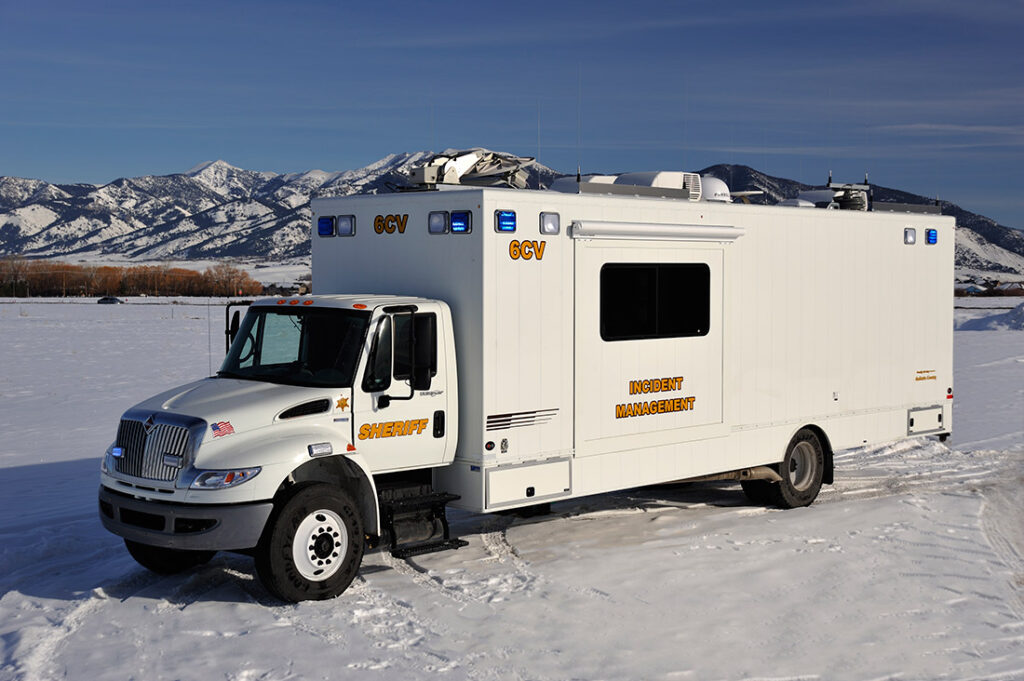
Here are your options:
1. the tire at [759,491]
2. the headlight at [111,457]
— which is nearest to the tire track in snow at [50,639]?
the headlight at [111,457]

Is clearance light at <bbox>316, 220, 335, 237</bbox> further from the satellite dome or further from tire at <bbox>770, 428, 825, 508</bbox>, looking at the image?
tire at <bbox>770, 428, 825, 508</bbox>

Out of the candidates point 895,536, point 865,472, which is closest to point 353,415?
point 895,536

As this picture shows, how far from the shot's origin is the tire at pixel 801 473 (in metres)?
12.3

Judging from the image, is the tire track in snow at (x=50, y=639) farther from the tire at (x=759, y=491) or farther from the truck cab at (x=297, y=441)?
the tire at (x=759, y=491)

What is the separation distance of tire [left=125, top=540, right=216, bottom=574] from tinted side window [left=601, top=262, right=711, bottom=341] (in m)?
4.24

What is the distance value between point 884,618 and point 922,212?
24.5 feet

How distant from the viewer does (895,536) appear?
422 inches

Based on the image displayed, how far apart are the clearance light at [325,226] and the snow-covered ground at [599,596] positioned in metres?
3.16

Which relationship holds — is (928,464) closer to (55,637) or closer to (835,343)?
(835,343)

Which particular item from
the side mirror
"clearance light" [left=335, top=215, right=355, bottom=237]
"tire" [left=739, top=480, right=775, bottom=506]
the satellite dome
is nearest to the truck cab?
the side mirror

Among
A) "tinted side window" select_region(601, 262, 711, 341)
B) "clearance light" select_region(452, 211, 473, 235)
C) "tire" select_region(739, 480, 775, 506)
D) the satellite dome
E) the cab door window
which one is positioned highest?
the satellite dome

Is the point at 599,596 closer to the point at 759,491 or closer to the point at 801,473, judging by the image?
the point at 759,491

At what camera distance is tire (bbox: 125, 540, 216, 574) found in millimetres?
9250

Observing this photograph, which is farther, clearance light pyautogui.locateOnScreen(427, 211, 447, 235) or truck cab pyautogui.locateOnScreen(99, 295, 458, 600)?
clearance light pyautogui.locateOnScreen(427, 211, 447, 235)
